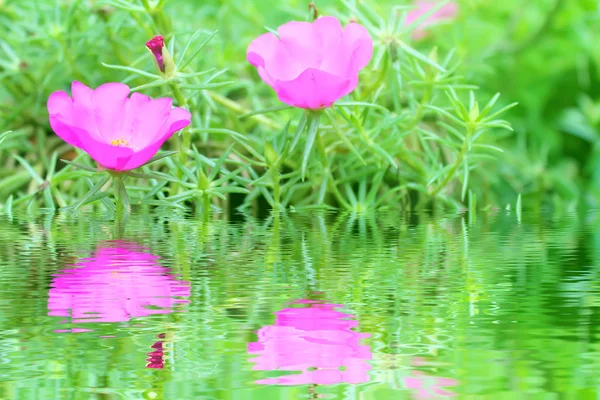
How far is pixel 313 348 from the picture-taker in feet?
1.07

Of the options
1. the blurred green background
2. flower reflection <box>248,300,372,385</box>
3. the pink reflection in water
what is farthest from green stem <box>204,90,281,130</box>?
the pink reflection in water

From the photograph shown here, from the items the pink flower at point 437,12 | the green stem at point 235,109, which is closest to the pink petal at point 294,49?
the green stem at point 235,109

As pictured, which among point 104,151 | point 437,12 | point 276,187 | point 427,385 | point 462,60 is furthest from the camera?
point 437,12

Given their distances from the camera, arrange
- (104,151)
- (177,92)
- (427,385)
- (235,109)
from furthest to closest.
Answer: (235,109) < (177,92) < (104,151) < (427,385)

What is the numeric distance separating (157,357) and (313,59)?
40cm

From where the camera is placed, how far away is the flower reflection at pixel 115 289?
1.28ft

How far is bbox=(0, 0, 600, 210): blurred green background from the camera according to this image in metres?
1.01

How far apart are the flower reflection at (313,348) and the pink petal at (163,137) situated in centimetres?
24

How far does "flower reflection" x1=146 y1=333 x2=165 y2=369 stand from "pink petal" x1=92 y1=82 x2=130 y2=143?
0.36 meters

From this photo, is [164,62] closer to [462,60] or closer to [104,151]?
[104,151]

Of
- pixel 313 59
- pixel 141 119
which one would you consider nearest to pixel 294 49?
pixel 313 59

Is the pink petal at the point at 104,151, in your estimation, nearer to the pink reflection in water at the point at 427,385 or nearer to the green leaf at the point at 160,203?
the green leaf at the point at 160,203

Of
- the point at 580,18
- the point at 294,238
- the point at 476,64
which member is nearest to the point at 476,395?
the point at 294,238

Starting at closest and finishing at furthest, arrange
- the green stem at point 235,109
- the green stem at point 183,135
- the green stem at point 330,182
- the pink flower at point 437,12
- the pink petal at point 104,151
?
the pink petal at point 104,151 → the green stem at point 183,135 → the green stem at point 330,182 → the green stem at point 235,109 → the pink flower at point 437,12
